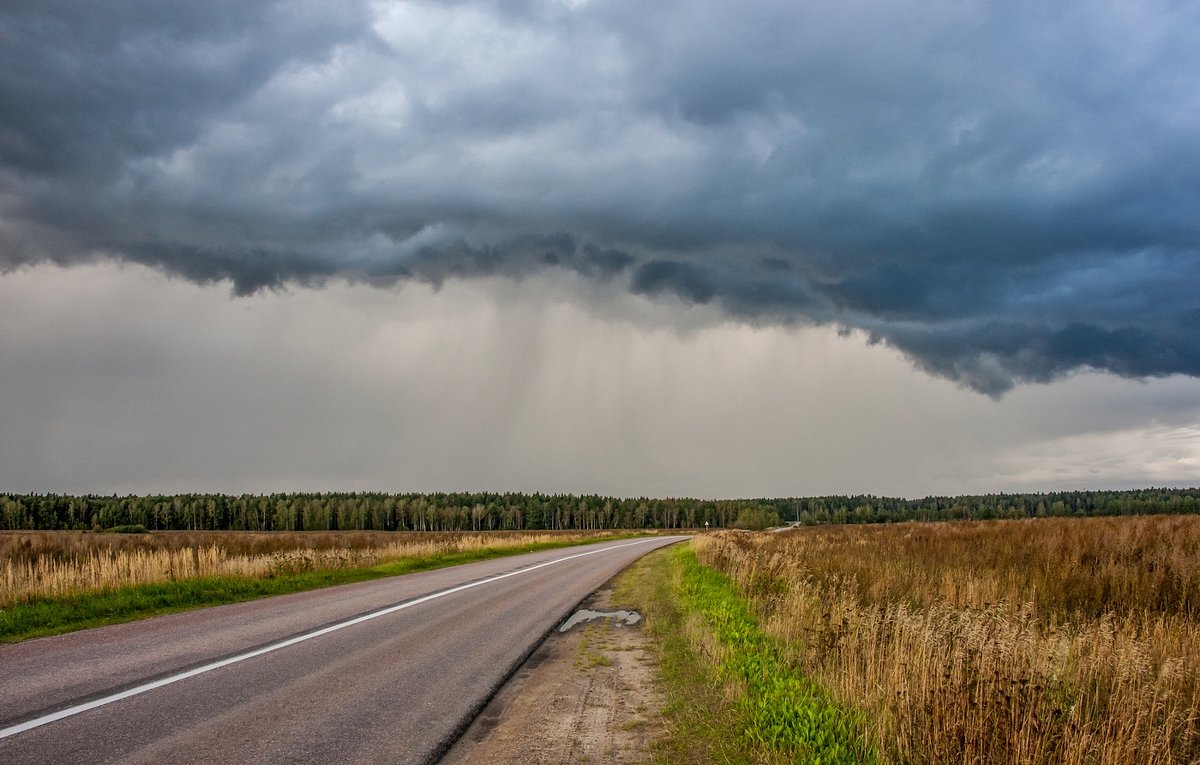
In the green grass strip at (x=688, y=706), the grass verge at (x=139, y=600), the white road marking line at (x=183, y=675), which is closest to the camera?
the green grass strip at (x=688, y=706)

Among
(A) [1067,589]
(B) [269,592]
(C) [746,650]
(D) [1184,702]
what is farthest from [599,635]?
(B) [269,592]

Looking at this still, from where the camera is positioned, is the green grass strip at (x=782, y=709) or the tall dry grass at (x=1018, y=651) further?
the green grass strip at (x=782, y=709)

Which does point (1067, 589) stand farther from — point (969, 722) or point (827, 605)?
point (969, 722)

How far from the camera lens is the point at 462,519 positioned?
178 meters

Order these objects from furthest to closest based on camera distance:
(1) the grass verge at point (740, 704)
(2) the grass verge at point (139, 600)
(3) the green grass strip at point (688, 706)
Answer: (2) the grass verge at point (139, 600)
(3) the green grass strip at point (688, 706)
(1) the grass verge at point (740, 704)

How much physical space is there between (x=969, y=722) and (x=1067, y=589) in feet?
32.5

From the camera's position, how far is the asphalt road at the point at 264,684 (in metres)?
5.92

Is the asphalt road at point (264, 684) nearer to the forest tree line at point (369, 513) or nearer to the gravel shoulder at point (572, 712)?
the gravel shoulder at point (572, 712)

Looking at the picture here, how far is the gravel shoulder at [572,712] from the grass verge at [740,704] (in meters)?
0.30

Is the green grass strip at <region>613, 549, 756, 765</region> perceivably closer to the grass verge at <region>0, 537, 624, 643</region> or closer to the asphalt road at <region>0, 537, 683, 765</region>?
the asphalt road at <region>0, 537, 683, 765</region>

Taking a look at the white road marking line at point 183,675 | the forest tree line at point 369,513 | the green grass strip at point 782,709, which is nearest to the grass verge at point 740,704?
the green grass strip at point 782,709

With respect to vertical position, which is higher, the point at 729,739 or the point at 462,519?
the point at 729,739

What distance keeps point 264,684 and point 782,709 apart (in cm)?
566

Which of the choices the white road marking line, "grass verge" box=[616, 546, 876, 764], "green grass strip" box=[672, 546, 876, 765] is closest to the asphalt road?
the white road marking line
